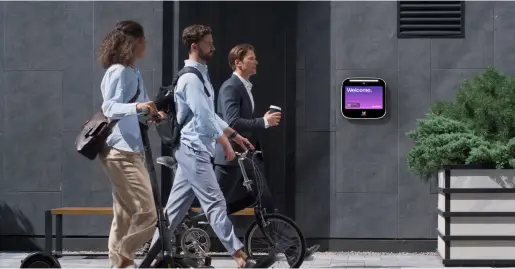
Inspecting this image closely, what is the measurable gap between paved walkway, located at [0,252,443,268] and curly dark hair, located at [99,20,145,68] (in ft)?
10.8

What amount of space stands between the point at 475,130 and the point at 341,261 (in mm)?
2013

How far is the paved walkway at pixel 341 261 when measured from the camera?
33.7 feet

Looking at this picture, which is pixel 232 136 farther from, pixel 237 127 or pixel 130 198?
pixel 130 198

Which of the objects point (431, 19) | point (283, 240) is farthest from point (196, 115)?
point (431, 19)

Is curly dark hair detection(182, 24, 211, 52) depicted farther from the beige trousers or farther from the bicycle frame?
the beige trousers

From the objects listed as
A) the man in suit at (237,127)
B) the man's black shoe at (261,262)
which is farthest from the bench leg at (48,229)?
the man's black shoe at (261,262)

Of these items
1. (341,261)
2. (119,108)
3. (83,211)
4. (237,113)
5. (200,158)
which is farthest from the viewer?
(83,211)

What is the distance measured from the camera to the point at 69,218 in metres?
11.6

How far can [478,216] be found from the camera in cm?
940

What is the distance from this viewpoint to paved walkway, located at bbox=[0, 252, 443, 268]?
10258 mm

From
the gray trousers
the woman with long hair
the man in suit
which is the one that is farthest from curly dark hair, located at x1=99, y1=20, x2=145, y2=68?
the man in suit

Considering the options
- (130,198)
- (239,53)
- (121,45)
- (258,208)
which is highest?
(239,53)

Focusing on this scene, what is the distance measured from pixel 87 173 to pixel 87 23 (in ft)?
5.27

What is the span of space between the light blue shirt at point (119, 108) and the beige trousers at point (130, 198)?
0.20 feet
